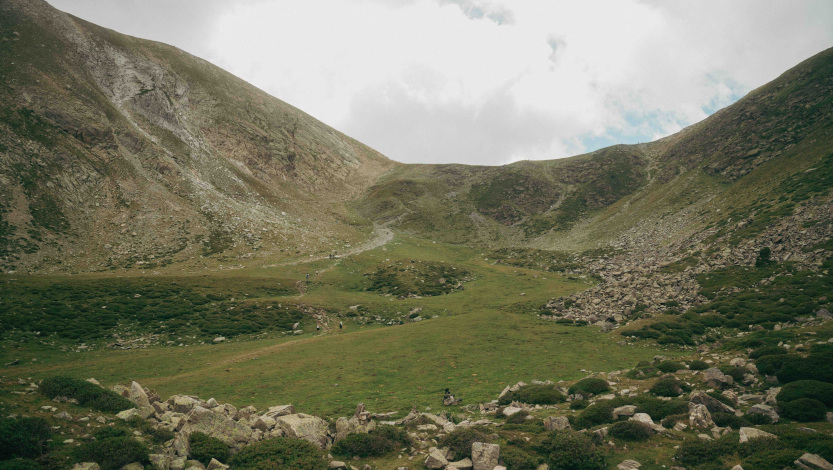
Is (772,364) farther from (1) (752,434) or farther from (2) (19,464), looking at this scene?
(2) (19,464)

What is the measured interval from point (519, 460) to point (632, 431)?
6039 mm

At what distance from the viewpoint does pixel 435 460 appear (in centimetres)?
1622

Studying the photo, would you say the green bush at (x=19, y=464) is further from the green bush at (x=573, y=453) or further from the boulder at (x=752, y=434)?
the boulder at (x=752, y=434)

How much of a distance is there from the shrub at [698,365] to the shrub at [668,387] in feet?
14.7

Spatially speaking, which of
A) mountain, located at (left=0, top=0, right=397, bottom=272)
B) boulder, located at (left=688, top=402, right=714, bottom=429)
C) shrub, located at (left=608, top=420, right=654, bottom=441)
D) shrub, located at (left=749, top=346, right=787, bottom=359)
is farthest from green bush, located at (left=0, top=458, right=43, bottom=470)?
mountain, located at (left=0, top=0, right=397, bottom=272)

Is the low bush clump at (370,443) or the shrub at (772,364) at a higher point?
the shrub at (772,364)

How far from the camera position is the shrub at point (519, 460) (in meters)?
15.4

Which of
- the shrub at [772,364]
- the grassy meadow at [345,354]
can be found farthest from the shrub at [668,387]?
the grassy meadow at [345,354]

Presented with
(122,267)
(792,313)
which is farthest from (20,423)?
(122,267)

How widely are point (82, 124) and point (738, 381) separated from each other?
13711 cm

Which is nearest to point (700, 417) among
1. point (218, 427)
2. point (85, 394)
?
point (218, 427)

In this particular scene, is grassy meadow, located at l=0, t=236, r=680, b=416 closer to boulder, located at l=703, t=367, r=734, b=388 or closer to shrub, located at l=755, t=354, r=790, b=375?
boulder, located at l=703, t=367, r=734, b=388

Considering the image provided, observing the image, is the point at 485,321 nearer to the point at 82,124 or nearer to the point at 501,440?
the point at 501,440

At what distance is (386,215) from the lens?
531 feet
